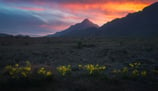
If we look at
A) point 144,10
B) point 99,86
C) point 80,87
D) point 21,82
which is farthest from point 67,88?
point 144,10

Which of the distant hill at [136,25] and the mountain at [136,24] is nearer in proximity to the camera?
the distant hill at [136,25]

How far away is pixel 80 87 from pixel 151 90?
11.1ft

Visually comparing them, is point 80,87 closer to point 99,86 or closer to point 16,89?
point 99,86

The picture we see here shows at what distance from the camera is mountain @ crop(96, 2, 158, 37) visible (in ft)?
446

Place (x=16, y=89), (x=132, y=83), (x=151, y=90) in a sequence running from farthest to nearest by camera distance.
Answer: (x=132, y=83) → (x=151, y=90) → (x=16, y=89)

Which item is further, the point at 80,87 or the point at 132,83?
the point at 132,83

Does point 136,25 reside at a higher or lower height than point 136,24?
lower

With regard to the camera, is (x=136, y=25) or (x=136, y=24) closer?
(x=136, y=25)

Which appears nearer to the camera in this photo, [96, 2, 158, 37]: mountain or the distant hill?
the distant hill

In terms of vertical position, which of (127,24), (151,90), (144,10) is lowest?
(151,90)

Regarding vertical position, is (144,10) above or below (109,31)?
above

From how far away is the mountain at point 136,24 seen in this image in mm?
135875

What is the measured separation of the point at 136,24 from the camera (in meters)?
146

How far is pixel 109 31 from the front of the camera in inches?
6038
